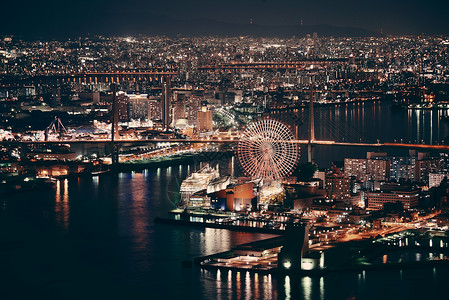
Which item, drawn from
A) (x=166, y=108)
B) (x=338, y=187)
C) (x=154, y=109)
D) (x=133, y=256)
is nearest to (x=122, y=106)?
(x=154, y=109)

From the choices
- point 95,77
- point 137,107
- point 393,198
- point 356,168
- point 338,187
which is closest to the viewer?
point 393,198

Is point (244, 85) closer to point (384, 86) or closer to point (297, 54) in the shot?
point (384, 86)

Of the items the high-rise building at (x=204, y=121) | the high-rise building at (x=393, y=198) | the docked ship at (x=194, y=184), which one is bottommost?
the high-rise building at (x=393, y=198)

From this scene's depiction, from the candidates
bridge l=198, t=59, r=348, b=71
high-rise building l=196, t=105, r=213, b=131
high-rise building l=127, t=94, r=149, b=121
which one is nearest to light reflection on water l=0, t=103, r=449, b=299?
high-rise building l=196, t=105, r=213, b=131

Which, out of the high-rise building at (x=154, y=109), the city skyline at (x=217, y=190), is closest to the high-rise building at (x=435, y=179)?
the city skyline at (x=217, y=190)

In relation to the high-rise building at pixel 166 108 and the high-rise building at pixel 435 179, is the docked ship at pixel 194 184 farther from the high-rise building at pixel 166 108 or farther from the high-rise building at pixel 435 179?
the high-rise building at pixel 166 108

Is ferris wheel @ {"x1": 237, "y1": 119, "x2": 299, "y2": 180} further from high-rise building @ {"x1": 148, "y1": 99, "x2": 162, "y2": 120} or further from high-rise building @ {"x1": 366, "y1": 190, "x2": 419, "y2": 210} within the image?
high-rise building @ {"x1": 148, "y1": 99, "x2": 162, "y2": 120}

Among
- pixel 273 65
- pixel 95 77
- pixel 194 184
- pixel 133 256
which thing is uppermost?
pixel 273 65

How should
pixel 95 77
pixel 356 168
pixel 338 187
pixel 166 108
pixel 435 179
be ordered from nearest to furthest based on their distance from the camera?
pixel 338 187 < pixel 435 179 < pixel 356 168 < pixel 166 108 < pixel 95 77

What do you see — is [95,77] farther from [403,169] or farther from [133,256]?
[133,256]

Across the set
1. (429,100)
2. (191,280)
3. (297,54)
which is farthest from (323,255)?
(297,54)

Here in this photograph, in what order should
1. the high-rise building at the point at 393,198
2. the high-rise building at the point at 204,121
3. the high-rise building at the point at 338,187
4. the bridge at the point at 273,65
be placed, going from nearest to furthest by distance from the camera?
the high-rise building at the point at 393,198 < the high-rise building at the point at 338,187 < the high-rise building at the point at 204,121 < the bridge at the point at 273,65

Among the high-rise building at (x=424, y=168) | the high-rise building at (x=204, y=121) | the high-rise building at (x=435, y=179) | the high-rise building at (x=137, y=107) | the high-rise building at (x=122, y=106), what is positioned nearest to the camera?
the high-rise building at (x=435, y=179)

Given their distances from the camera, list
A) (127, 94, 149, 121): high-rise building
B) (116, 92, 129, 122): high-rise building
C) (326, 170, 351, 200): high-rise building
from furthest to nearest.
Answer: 1. (127, 94, 149, 121): high-rise building
2. (116, 92, 129, 122): high-rise building
3. (326, 170, 351, 200): high-rise building
